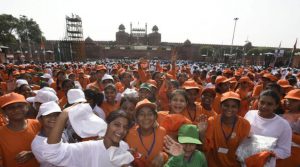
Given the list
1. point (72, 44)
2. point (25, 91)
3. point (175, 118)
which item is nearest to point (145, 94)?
point (175, 118)

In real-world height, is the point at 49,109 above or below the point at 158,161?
above

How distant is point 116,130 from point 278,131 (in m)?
2.12

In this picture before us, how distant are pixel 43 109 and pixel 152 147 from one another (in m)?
1.34

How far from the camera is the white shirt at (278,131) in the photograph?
2980 millimetres

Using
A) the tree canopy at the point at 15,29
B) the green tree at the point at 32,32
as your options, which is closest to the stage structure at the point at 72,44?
the tree canopy at the point at 15,29

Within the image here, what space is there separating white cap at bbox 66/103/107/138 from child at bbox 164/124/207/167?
3.84ft

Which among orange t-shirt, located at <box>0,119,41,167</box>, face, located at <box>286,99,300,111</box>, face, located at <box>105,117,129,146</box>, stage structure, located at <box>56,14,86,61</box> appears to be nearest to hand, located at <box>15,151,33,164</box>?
orange t-shirt, located at <box>0,119,41,167</box>

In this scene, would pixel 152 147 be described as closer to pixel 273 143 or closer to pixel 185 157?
pixel 185 157

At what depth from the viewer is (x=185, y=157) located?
2744 millimetres

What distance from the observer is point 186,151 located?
8.96 ft

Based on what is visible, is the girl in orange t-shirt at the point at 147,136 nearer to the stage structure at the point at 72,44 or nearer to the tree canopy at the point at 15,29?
the stage structure at the point at 72,44

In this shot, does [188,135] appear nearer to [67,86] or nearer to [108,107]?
[108,107]

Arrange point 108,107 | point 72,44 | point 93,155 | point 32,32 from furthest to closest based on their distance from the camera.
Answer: point 32,32 → point 72,44 → point 108,107 → point 93,155

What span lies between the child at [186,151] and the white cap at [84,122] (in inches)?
46.0
